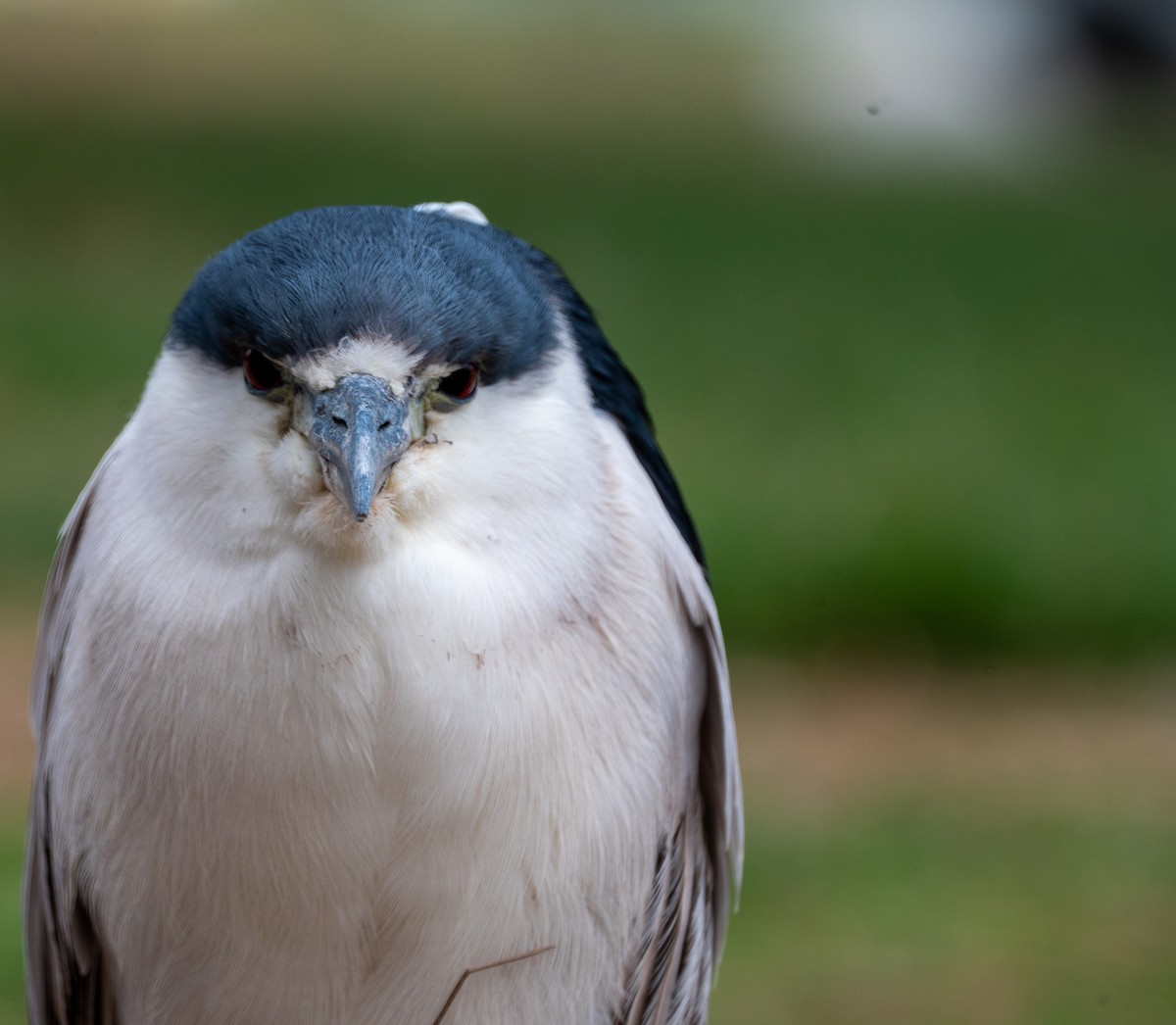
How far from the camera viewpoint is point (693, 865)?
2.23 meters

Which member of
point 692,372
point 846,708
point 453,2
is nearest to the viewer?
point 846,708

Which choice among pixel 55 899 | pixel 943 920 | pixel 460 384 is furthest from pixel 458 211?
pixel 943 920

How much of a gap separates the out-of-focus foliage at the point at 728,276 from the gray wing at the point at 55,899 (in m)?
3.33

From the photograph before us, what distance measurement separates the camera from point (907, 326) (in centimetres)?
725

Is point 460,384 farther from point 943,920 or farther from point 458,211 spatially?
point 943,920

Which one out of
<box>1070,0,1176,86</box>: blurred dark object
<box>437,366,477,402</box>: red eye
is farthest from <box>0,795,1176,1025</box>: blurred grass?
<box>1070,0,1176,86</box>: blurred dark object

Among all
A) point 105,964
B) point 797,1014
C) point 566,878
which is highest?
point 566,878

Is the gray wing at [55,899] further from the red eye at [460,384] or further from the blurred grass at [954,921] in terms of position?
the blurred grass at [954,921]

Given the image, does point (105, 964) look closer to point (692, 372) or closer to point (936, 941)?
point (936, 941)

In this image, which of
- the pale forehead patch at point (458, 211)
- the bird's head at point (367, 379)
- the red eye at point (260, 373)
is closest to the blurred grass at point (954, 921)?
the pale forehead patch at point (458, 211)

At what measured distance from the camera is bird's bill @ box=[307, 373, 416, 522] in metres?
1.57

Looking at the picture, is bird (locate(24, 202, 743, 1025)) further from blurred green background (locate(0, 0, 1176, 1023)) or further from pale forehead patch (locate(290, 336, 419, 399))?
blurred green background (locate(0, 0, 1176, 1023))

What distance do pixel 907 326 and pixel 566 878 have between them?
5.66 metres

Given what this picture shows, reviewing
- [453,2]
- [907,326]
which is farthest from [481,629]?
[453,2]
